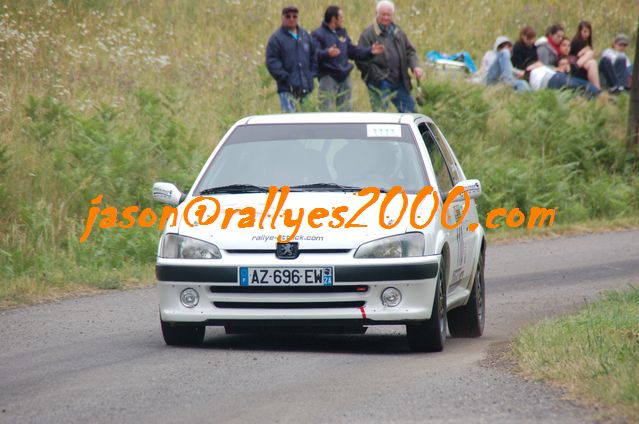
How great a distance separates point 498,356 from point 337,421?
2.47m

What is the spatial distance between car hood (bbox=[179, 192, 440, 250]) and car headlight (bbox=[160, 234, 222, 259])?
0.13 feet

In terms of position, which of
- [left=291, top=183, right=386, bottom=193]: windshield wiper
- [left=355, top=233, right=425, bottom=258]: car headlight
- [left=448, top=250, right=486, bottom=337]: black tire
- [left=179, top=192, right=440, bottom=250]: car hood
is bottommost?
[left=448, top=250, right=486, bottom=337]: black tire

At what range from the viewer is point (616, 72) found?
27.9 meters

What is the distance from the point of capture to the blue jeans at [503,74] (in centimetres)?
2658

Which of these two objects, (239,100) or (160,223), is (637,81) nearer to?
(239,100)

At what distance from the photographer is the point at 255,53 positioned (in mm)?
26641

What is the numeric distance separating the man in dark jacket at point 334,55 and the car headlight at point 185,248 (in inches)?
424

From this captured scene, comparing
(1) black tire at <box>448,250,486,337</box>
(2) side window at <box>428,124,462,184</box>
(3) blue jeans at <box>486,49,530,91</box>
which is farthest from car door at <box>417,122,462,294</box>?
(3) blue jeans at <box>486,49,530,91</box>

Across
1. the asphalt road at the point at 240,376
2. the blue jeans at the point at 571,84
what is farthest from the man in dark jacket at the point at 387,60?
the asphalt road at the point at 240,376

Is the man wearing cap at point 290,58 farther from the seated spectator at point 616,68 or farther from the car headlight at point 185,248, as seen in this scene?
the seated spectator at point 616,68

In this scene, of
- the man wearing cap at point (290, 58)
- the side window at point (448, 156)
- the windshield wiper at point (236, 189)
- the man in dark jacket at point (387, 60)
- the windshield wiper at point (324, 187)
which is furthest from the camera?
the man in dark jacket at point (387, 60)

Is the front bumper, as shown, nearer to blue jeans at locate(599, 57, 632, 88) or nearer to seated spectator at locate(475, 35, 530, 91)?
seated spectator at locate(475, 35, 530, 91)

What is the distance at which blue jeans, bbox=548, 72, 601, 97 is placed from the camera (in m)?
26.4

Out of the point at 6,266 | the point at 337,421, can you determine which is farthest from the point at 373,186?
the point at 6,266
